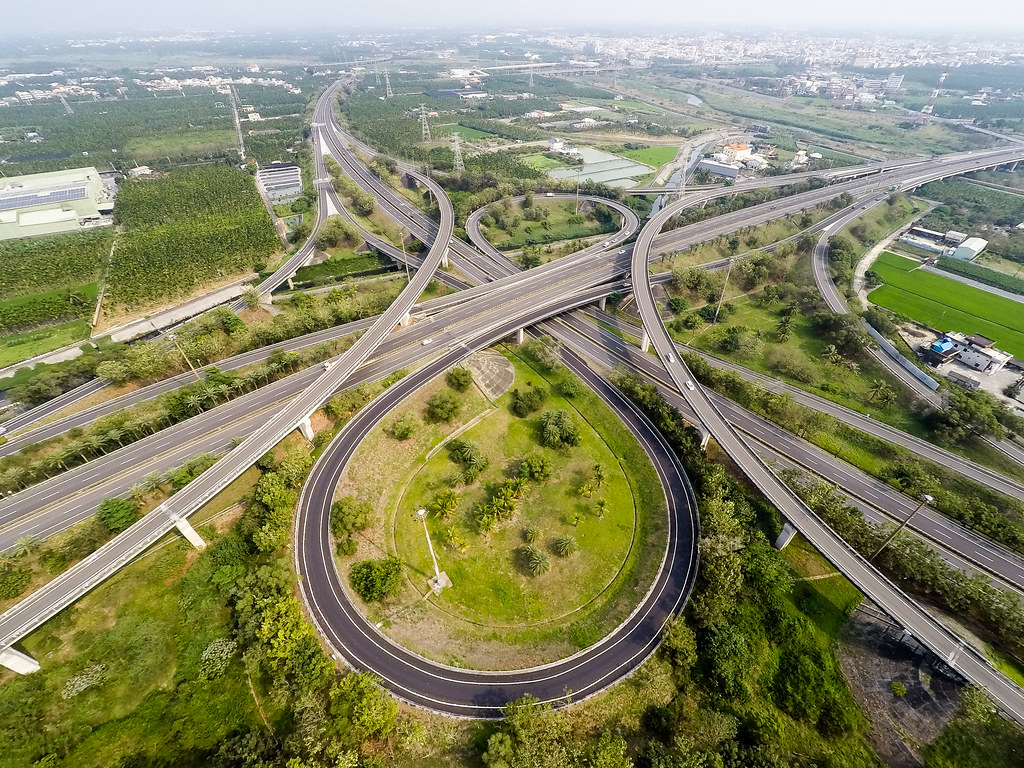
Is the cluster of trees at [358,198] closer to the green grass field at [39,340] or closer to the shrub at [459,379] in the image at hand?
the green grass field at [39,340]

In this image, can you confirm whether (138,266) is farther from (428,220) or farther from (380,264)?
(428,220)

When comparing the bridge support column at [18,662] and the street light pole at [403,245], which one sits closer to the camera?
the bridge support column at [18,662]

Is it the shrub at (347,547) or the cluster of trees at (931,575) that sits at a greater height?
the cluster of trees at (931,575)

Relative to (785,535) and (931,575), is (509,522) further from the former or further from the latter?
(931,575)

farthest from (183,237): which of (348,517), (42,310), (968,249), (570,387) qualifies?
(968,249)

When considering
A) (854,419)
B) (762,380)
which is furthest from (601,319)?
(854,419)

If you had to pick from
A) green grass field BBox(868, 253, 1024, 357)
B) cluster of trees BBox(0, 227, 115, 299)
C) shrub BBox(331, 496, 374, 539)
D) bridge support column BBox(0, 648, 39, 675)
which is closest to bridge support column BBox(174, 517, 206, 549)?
shrub BBox(331, 496, 374, 539)

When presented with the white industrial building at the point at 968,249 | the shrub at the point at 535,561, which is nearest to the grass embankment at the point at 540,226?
the shrub at the point at 535,561
